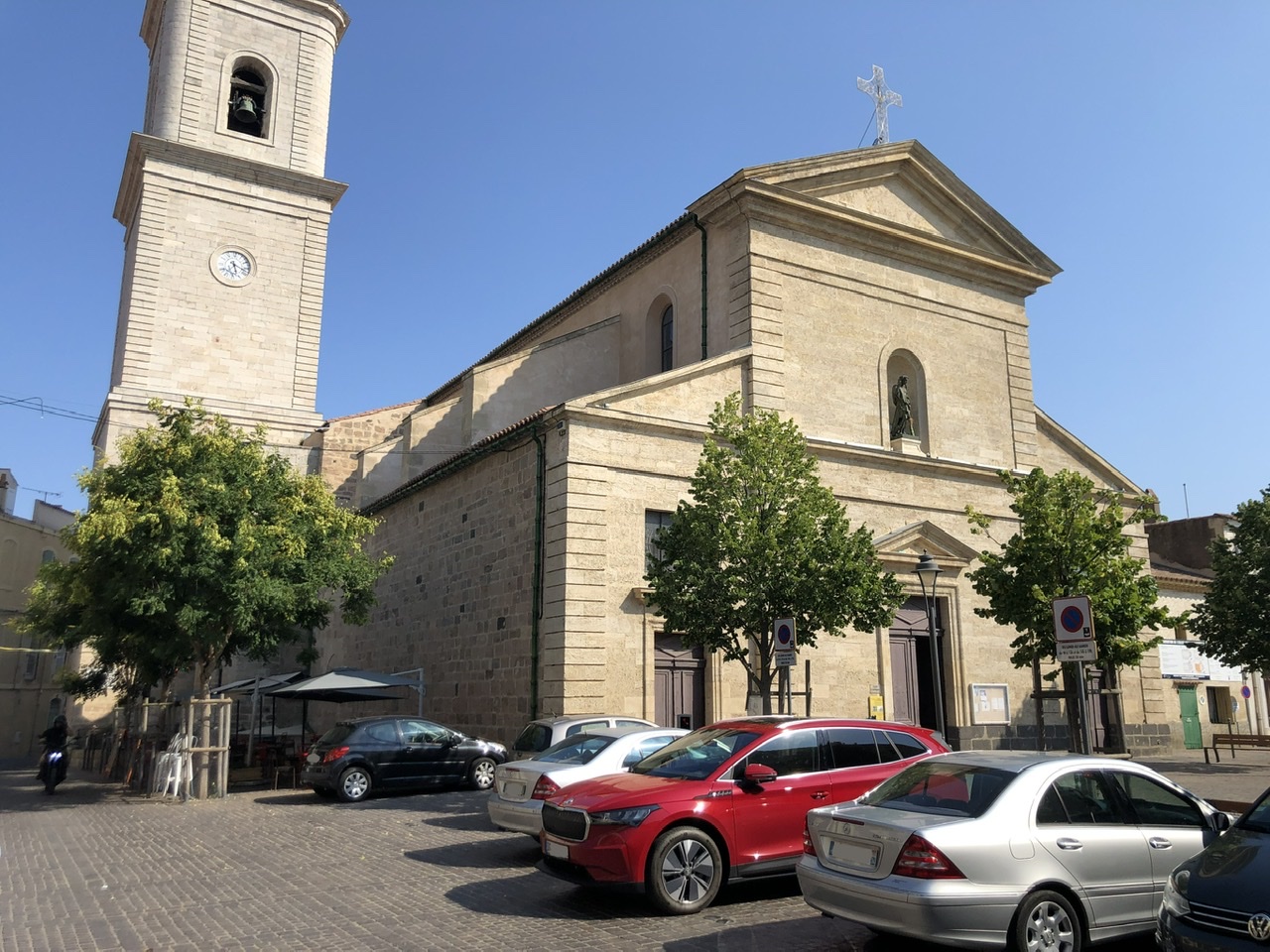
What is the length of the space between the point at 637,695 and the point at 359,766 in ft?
Result: 16.3

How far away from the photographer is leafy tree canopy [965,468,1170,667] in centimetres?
1591

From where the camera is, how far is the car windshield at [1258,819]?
5965mm

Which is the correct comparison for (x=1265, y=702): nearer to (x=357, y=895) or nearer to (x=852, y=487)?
(x=852, y=487)

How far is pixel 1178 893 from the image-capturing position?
17.7 ft

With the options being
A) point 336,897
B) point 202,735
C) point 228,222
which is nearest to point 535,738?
point 336,897

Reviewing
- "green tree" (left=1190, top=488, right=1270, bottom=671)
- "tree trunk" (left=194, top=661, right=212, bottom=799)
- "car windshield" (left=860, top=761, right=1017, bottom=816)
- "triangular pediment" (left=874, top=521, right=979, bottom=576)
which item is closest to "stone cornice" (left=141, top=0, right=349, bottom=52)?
"tree trunk" (left=194, top=661, right=212, bottom=799)

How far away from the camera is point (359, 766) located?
1633 centimetres

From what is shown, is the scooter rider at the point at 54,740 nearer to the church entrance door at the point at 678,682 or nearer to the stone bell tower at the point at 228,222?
the church entrance door at the point at 678,682

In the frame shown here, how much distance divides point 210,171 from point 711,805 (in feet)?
103

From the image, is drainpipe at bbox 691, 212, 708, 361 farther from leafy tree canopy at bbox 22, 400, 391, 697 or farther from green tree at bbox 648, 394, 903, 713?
leafy tree canopy at bbox 22, 400, 391, 697

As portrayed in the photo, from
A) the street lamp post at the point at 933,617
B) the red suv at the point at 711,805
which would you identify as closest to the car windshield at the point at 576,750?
the red suv at the point at 711,805

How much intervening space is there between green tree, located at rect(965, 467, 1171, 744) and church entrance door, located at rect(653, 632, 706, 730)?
561 cm

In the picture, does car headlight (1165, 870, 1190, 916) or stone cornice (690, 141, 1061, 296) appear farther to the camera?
stone cornice (690, 141, 1061, 296)

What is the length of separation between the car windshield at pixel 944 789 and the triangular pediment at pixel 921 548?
14.5 metres
